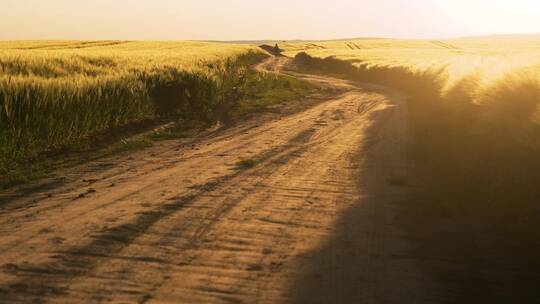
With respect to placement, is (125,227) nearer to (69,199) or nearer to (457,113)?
(69,199)

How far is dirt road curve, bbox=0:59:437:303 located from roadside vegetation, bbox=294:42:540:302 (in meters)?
0.55

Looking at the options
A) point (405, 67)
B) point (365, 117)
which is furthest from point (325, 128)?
point (405, 67)

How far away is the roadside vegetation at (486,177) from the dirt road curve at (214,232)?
0.55m

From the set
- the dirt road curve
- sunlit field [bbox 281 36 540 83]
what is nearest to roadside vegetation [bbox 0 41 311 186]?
the dirt road curve

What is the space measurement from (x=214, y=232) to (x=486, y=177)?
468 cm

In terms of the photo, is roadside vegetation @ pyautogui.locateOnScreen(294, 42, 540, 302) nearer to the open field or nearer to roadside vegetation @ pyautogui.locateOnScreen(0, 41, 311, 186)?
the open field

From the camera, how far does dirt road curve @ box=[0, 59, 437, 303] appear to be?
5145 mm

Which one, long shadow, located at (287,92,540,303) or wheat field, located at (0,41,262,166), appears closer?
long shadow, located at (287,92,540,303)

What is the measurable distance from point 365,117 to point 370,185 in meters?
9.47

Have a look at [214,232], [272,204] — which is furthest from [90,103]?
[214,232]

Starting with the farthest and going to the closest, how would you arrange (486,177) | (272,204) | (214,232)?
(486,177) → (272,204) → (214,232)

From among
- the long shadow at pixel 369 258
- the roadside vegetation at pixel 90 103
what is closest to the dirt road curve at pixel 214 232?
the long shadow at pixel 369 258

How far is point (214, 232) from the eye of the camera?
6648mm

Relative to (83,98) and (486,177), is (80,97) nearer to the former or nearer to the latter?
(83,98)
